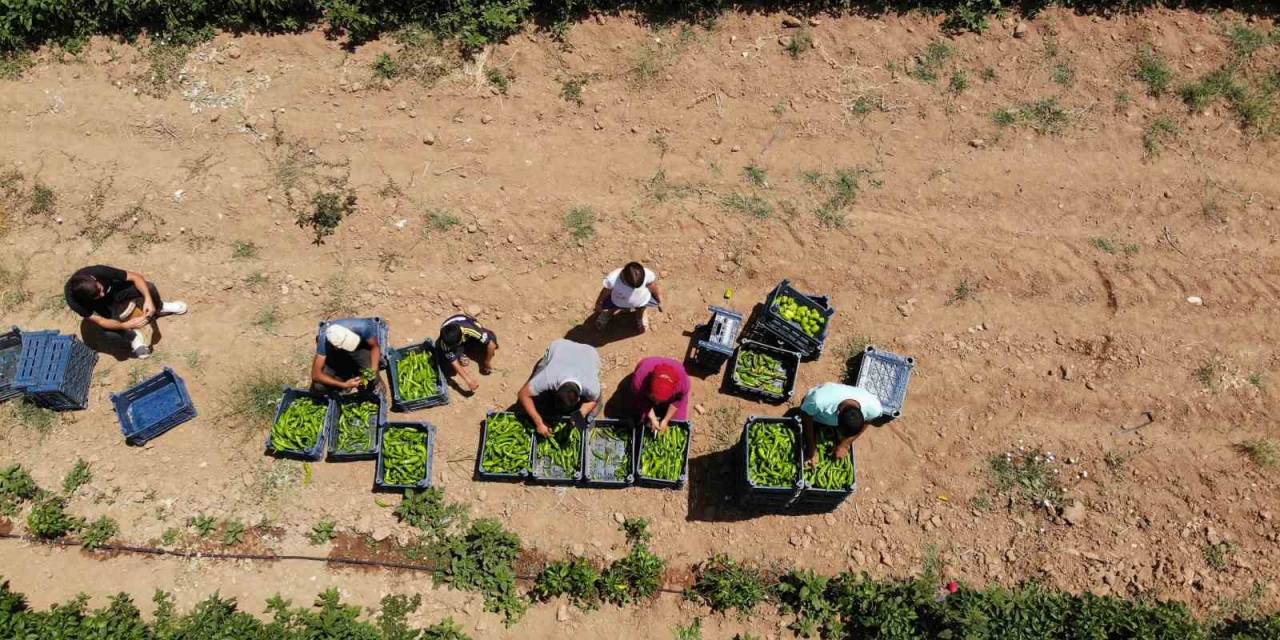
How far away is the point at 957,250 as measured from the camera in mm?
10469

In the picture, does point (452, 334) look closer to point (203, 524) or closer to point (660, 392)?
point (660, 392)

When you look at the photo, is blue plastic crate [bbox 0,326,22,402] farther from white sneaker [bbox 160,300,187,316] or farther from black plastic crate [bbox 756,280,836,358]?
black plastic crate [bbox 756,280,836,358]

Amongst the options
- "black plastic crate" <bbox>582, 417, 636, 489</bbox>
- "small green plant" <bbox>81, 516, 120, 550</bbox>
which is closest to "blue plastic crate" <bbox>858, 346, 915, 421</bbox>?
"black plastic crate" <bbox>582, 417, 636, 489</bbox>

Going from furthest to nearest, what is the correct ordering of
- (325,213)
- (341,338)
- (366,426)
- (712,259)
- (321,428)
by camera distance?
(325,213) → (712,259) → (366,426) → (321,428) → (341,338)

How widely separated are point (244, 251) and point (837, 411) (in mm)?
9285

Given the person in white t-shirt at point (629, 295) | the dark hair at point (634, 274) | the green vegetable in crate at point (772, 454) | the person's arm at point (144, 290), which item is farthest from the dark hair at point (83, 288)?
the green vegetable in crate at point (772, 454)

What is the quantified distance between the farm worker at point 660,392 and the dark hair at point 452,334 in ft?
7.95

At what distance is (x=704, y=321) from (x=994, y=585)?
5429 millimetres

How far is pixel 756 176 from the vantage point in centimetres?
1090

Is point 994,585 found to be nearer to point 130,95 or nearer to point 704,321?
point 704,321

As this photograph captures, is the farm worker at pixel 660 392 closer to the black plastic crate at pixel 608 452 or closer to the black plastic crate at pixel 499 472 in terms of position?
the black plastic crate at pixel 608 452

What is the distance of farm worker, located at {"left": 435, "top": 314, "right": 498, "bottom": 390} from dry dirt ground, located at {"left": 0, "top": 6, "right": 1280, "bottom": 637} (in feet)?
1.48

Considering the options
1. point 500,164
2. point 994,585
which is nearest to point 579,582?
point 994,585

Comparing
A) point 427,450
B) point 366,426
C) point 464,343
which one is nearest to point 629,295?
point 464,343
